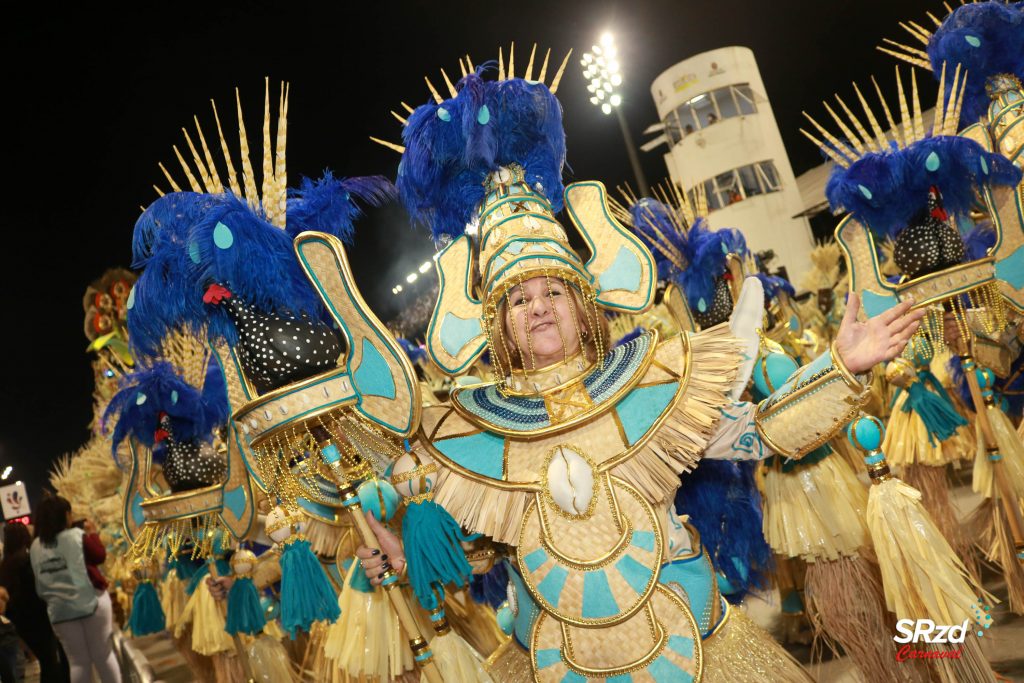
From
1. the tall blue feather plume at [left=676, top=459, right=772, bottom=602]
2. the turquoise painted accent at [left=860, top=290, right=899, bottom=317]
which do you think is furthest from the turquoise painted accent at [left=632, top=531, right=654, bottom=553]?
the turquoise painted accent at [left=860, top=290, right=899, bottom=317]

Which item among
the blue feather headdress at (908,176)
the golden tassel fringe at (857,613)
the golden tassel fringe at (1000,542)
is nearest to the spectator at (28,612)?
the golden tassel fringe at (857,613)

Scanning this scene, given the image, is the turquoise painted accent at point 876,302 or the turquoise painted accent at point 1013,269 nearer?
the turquoise painted accent at point 876,302

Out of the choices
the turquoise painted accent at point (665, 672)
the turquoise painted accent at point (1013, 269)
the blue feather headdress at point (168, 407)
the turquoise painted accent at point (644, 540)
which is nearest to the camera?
the turquoise painted accent at point (665, 672)

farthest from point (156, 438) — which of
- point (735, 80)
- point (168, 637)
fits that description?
point (735, 80)

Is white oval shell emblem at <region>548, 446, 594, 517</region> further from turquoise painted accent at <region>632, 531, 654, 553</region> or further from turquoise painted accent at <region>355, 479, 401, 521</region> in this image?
turquoise painted accent at <region>355, 479, 401, 521</region>

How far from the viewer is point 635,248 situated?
250 cm

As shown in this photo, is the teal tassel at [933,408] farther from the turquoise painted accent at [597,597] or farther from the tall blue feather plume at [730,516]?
the turquoise painted accent at [597,597]

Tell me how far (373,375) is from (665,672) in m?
1.12

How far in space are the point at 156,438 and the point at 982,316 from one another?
4915mm

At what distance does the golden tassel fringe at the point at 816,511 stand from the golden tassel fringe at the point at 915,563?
1.94ft

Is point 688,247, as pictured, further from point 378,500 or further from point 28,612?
point 28,612

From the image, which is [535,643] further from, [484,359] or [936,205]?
[484,359]

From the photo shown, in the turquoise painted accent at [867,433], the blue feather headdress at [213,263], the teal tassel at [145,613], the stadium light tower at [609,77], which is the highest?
the stadium light tower at [609,77]

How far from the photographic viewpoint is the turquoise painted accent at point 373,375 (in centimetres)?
206
